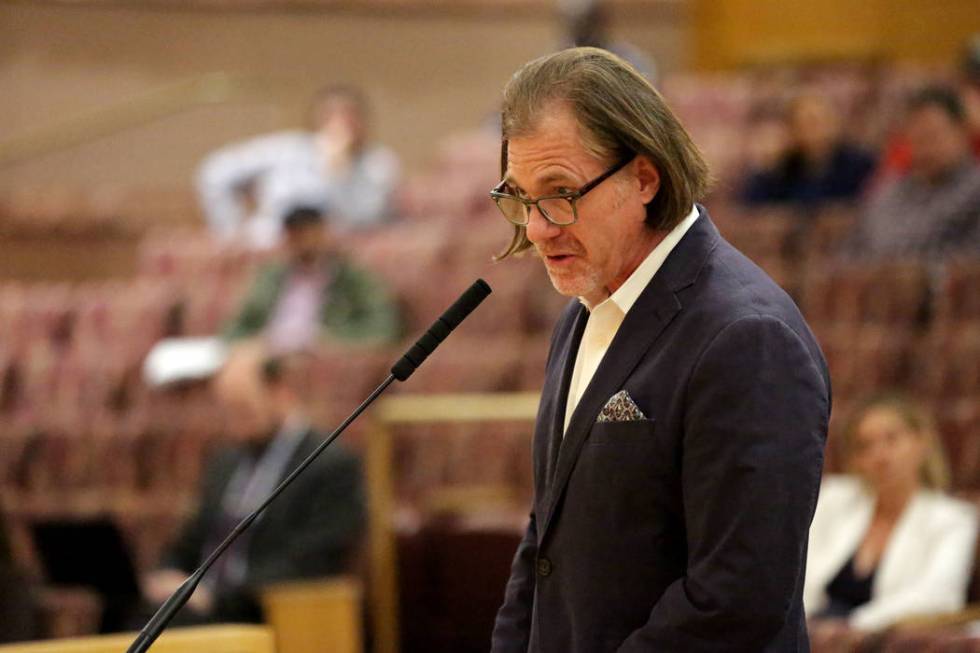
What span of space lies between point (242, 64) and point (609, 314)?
2.88m

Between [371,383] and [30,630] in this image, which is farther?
[371,383]

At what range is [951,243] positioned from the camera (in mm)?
1886

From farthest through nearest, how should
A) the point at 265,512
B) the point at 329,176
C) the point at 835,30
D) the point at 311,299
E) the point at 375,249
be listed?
the point at 835,30 → the point at 329,176 → the point at 375,249 → the point at 311,299 → the point at 265,512

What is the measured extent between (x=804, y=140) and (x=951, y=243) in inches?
15.8

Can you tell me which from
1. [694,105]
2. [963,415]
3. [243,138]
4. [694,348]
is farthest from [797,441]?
[243,138]

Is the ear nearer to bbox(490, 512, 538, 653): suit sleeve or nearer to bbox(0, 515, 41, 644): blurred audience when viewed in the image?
bbox(490, 512, 538, 653): suit sleeve

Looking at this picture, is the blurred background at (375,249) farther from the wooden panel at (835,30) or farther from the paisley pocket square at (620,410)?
the paisley pocket square at (620,410)

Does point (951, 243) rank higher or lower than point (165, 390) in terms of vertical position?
higher

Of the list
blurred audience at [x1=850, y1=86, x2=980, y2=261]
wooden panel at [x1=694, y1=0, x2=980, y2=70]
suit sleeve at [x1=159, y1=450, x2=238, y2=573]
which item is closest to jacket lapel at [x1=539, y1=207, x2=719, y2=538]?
suit sleeve at [x1=159, y1=450, x2=238, y2=573]

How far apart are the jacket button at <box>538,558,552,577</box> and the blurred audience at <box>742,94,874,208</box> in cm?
169

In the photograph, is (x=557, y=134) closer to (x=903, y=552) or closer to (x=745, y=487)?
(x=745, y=487)

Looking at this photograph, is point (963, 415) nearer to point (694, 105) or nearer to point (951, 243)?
point (951, 243)

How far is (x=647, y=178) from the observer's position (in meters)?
0.58

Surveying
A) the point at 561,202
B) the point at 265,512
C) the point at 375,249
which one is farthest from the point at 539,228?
the point at 375,249
